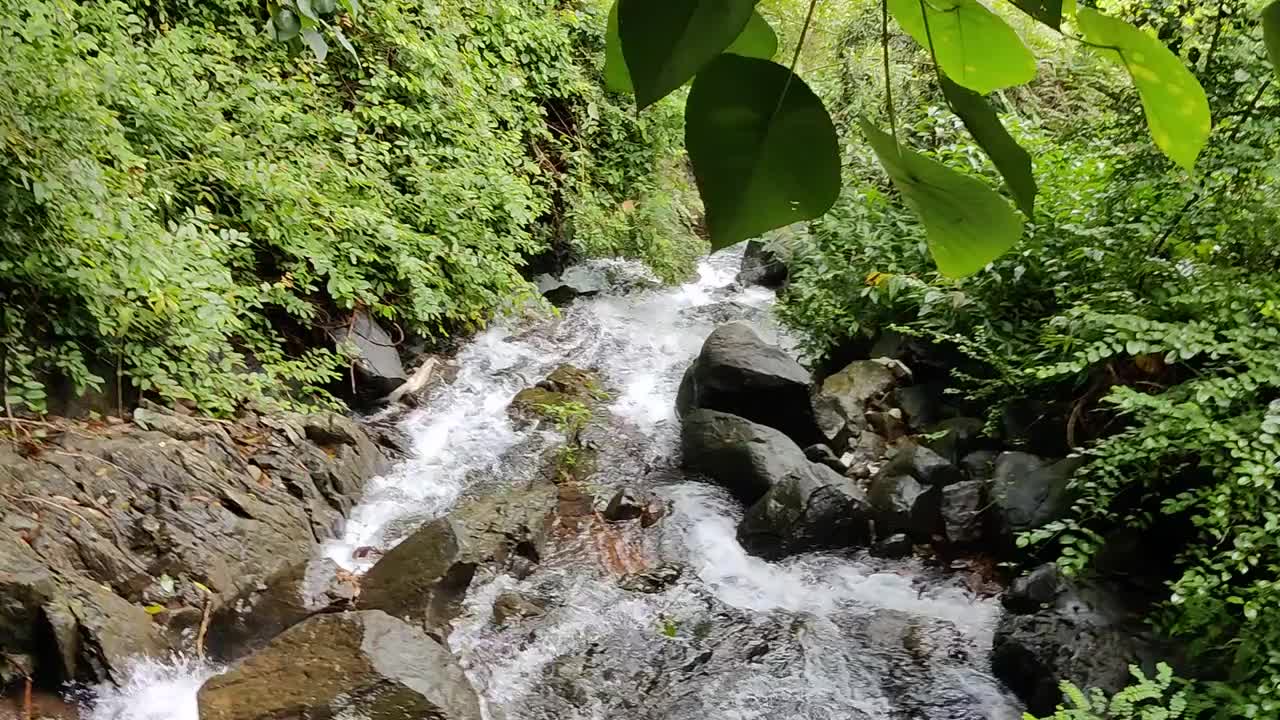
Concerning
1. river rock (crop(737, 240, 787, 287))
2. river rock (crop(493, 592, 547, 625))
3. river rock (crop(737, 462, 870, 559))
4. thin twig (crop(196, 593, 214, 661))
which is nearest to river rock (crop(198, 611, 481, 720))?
thin twig (crop(196, 593, 214, 661))

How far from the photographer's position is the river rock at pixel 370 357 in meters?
5.36

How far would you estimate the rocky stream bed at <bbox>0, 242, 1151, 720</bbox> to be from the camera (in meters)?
3.13

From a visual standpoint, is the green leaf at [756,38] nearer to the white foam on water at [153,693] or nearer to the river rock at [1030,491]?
the white foam on water at [153,693]

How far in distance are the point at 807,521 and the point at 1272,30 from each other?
4.46 meters

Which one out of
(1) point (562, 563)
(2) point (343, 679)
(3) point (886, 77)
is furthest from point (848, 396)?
(3) point (886, 77)

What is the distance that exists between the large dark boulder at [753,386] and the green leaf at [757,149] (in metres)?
5.33

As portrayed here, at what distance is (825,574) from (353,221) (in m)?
3.65

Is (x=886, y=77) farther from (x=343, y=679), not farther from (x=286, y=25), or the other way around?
(x=343, y=679)

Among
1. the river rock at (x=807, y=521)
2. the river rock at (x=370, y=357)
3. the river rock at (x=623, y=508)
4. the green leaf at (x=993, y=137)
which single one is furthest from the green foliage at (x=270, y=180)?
the green leaf at (x=993, y=137)

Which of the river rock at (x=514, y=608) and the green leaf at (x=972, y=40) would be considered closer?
the green leaf at (x=972, y=40)

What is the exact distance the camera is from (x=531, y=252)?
22.5 feet

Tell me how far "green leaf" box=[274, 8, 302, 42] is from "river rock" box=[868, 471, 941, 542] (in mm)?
3758

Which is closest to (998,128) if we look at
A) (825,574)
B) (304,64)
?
(825,574)

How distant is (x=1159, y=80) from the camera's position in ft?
1.35
